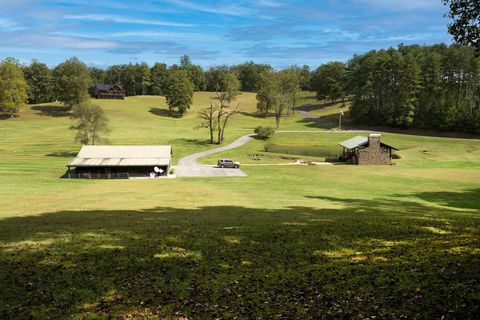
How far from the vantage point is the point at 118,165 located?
5966 cm

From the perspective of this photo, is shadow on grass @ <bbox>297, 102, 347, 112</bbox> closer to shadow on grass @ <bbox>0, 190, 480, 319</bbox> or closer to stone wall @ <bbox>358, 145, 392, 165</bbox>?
stone wall @ <bbox>358, 145, 392, 165</bbox>

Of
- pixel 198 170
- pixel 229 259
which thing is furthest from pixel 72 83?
pixel 229 259

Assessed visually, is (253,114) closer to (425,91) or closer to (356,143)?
(425,91)

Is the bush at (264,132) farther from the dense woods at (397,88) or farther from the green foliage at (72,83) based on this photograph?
the green foliage at (72,83)

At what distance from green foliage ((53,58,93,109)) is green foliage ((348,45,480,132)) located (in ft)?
281

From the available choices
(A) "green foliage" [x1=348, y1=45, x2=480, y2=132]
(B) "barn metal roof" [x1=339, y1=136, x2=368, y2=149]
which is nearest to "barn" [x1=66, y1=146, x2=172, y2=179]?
(B) "barn metal roof" [x1=339, y1=136, x2=368, y2=149]

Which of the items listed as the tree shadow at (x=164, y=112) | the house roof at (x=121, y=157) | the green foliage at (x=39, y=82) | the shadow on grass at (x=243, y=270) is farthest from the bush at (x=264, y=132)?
the green foliage at (x=39, y=82)

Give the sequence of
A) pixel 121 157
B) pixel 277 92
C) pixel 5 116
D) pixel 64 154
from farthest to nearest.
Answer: pixel 277 92 < pixel 5 116 < pixel 64 154 < pixel 121 157

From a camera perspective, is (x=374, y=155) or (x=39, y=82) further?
(x=39, y=82)

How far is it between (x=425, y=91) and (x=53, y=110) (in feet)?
383

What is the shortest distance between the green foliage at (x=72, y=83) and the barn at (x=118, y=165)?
76.1 m

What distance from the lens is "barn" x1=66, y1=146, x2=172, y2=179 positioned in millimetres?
59375

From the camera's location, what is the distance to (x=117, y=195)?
38094 millimetres

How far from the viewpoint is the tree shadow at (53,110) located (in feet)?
448
